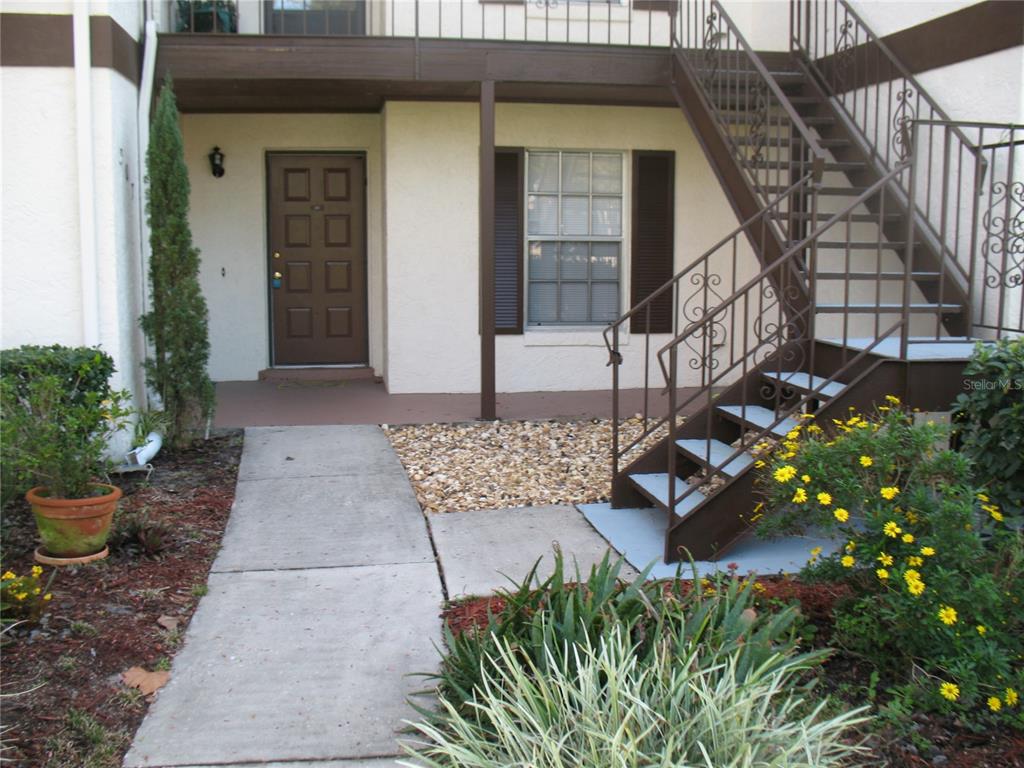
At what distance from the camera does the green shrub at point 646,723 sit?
2.65 m

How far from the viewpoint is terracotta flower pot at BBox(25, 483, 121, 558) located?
489 centimetres

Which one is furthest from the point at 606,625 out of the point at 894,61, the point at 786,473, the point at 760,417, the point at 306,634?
the point at 894,61

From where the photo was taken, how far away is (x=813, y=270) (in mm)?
5180

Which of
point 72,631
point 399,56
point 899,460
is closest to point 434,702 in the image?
point 72,631

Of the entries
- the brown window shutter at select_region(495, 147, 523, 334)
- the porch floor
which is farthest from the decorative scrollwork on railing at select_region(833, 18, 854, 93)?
the porch floor

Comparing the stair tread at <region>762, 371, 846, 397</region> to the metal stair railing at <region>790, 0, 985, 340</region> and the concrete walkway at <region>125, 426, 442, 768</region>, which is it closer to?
the metal stair railing at <region>790, 0, 985, 340</region>

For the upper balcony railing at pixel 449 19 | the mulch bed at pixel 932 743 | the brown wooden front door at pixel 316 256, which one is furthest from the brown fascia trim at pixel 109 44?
the mulch bed at pixel 932 743

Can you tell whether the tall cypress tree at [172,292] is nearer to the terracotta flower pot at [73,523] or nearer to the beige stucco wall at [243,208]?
the terracotta flower pot at [73,523]

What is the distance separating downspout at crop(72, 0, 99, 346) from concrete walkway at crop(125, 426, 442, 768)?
1.54 m

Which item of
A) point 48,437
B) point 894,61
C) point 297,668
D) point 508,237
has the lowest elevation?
point 297,668

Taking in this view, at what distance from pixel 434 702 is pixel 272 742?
0.57m

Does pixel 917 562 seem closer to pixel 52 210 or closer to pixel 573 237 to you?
pixel 52 210

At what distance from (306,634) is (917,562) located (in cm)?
241

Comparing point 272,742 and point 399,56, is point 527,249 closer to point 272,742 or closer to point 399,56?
point 399,56
